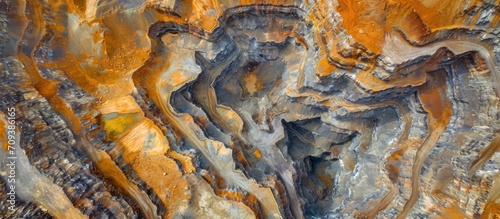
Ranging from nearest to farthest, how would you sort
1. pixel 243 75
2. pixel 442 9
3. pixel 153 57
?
pixel 442 9 → pixel 153 57 → pixel 243 75

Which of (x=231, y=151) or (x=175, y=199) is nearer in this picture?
(x=175, y=199)

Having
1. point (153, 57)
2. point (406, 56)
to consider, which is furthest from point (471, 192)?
point (153, 57)

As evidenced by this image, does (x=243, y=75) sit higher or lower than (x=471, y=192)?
higher

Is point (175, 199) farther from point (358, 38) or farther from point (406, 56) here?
point (406, 56)

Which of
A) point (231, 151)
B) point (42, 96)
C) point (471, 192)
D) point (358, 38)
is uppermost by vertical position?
point (358, 38)

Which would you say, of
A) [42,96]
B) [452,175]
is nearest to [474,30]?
[452,175]

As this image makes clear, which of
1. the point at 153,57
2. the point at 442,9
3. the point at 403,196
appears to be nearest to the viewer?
the point at 442,9
